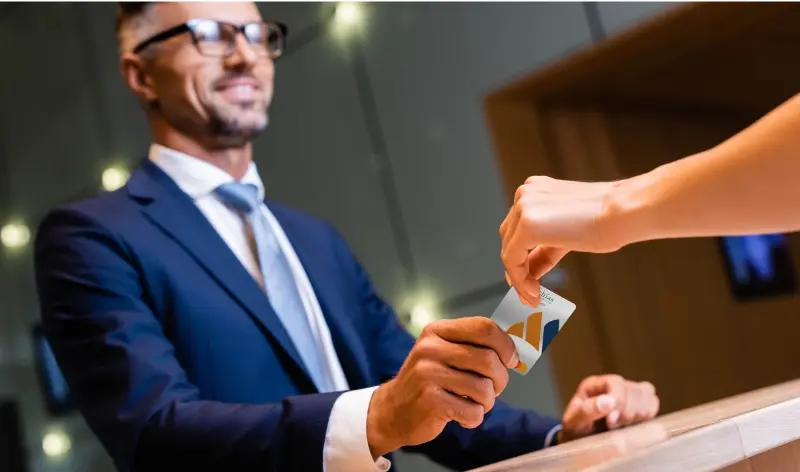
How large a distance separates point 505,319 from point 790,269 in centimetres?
261

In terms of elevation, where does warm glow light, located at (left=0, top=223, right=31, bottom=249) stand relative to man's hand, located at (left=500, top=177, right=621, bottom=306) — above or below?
above

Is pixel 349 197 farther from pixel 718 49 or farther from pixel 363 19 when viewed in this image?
pixel 718 49

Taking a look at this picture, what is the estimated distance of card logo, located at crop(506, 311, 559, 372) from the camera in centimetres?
85

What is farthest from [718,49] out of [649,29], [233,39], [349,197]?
[233,39]

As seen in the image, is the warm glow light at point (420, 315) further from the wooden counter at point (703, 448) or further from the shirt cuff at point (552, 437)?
the wooden counter at point (703, 448)

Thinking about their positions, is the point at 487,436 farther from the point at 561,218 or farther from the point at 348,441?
the point at 561,218

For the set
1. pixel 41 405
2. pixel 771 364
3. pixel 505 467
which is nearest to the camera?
pixel 505 467

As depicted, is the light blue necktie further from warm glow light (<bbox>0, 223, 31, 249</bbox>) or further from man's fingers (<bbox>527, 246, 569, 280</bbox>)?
warm glow light (<bbox>0, 223, 31, 249</bbox>)

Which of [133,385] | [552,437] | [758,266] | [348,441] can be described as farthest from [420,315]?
[348,441]

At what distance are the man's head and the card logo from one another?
924 mm

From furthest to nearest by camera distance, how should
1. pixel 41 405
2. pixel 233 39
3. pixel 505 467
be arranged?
pixel 41 405, pixel 233 39, pixel 505 467

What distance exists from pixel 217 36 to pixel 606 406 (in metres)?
1.00

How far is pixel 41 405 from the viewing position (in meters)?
3.65

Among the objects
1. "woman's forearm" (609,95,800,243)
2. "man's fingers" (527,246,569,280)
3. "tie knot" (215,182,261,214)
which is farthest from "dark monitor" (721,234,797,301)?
"woman's forearm" (609,95,800,243)
